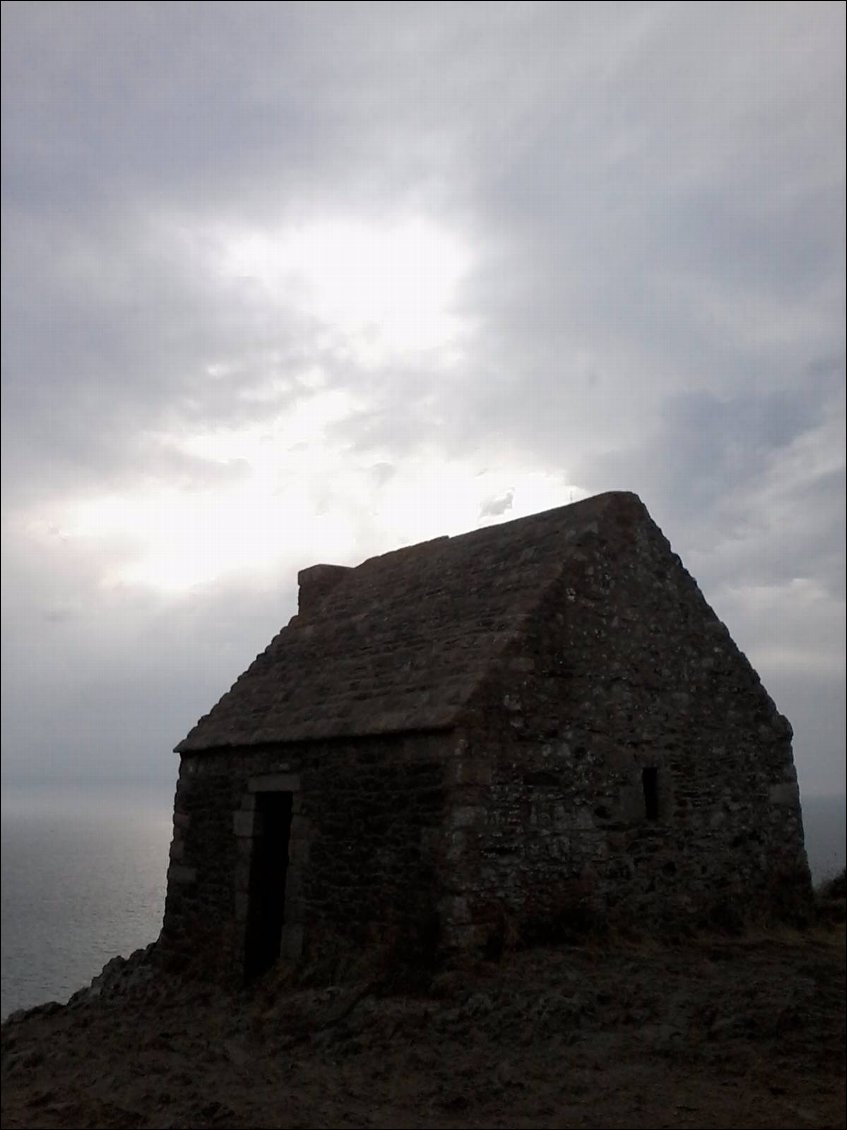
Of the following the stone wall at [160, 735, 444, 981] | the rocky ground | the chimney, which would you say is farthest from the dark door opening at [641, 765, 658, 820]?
the chimney

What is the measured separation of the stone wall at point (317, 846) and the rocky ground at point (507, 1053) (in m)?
0.71

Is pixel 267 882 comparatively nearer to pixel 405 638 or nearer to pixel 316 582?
pixel 405 638

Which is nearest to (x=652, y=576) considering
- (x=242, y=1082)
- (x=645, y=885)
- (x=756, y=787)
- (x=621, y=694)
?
(x=621, y=694)

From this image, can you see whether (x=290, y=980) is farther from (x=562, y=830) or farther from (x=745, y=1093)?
(x=745, y=1093)

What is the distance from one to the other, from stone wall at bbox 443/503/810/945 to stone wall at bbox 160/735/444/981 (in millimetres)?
521

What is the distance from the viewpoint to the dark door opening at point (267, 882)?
11.6 metres

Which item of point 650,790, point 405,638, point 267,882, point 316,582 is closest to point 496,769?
point 650,790

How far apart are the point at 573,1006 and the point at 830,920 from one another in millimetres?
5726

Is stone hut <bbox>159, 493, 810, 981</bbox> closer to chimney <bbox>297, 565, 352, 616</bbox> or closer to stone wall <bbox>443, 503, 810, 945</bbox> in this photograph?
stone wall <bbox>443, 503, 810, 945</bbox>

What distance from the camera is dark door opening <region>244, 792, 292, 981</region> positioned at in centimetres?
1157

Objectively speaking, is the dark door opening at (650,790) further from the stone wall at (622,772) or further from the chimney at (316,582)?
the chimney at (316,582)

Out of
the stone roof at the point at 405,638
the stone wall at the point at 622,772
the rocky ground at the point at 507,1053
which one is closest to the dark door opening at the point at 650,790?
the stone wall at the point at 622,772

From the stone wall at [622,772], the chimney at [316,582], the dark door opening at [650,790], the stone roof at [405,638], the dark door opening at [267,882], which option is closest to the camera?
the stone wall at [622,772]

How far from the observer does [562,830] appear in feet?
32.7
